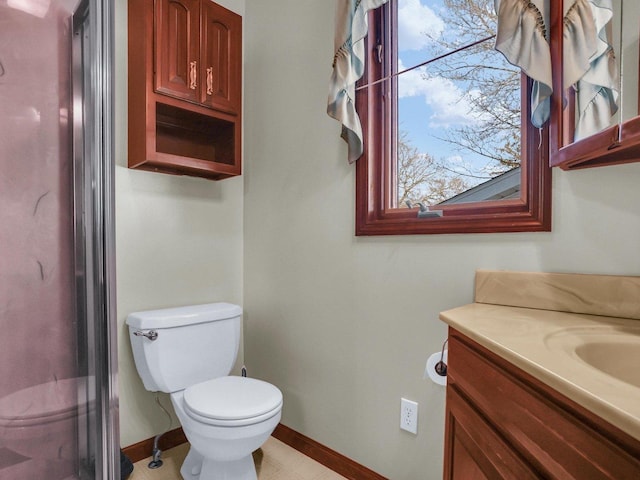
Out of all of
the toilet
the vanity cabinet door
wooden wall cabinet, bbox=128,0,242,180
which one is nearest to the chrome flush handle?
the toilet

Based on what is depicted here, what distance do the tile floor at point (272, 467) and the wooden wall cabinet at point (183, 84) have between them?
1413 mm

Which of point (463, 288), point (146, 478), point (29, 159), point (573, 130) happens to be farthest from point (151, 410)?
point (573, 130)

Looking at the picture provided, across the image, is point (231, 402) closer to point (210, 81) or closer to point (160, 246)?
point (160, 246)

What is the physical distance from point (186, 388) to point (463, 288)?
4.17 ft

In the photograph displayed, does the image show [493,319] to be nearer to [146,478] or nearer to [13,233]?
[13,233]

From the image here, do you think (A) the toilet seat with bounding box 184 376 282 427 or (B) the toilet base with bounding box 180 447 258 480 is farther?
(B) the toilet base with bounding box 180 447 258 480

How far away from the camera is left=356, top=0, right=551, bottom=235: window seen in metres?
1.24

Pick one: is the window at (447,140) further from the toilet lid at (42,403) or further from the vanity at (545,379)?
the toilet lid at (42,403)

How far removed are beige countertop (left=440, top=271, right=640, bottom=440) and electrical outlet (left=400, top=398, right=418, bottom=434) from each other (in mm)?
517


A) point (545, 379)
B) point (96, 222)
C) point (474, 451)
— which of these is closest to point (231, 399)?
point (96, 222)

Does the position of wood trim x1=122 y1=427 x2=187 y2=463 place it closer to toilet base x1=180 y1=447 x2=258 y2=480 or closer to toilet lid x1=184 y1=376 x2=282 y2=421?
toilet base x1=180 y1=447 x2=258 y2=480

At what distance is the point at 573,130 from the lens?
3.37 feet

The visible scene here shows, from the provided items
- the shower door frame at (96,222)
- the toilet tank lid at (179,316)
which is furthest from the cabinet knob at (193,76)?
the toilet tank lid at (179,316)

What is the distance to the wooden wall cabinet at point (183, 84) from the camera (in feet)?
5.24
